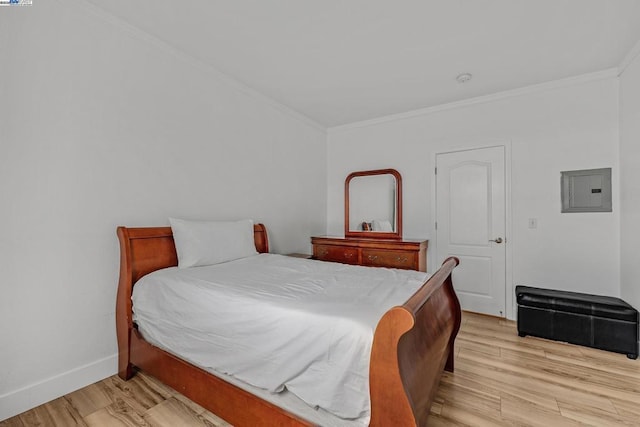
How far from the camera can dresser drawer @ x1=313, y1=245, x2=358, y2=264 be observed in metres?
3.71

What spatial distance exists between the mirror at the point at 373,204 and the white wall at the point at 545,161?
0.22 m

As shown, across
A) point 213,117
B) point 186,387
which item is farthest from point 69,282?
point 213,117

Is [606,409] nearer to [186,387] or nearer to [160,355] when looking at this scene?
[186,387]

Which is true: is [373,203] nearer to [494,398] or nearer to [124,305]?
[494,398]

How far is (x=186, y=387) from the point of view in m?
1.67

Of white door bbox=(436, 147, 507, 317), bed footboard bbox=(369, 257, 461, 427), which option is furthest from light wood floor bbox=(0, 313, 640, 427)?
white door bbox=(436, 147, 507, 317)

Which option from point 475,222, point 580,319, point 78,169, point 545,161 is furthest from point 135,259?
point 545,161

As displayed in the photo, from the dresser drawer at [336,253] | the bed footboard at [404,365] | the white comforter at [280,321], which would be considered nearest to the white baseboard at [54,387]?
the white comforter at [280,321]

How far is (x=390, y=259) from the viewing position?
3.46 m

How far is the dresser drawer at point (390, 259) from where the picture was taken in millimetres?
3340

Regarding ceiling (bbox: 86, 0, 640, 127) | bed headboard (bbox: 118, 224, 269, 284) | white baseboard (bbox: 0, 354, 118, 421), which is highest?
ceiling (bbox: 86, 0, 640, 127)

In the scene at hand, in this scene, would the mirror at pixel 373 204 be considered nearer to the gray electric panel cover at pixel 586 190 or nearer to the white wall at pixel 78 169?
the gray electric panel cover at pixel 586 190

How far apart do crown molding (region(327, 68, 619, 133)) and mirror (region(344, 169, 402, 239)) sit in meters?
0.75

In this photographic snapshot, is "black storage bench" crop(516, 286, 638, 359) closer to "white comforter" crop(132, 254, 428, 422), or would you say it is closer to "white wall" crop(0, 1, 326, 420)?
"white comforter" crop(132, 254, 428, 422)
